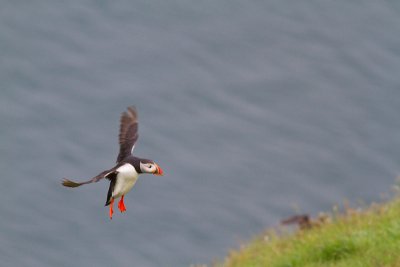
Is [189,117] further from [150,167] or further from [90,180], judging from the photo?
[90,180]

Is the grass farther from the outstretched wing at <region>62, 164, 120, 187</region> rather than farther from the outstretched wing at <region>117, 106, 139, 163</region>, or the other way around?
the outstretched wing at <region>62, 164, 120, 187</region>

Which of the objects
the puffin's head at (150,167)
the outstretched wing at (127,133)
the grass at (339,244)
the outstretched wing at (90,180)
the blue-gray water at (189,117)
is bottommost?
the outstretched wing at (90,180)

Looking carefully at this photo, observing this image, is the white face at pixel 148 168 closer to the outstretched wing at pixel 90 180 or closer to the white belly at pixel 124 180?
the white belly at pixel 124 180

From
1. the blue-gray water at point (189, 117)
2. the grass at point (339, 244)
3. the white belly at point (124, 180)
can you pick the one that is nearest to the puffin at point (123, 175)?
the white belly at point (124, 180)

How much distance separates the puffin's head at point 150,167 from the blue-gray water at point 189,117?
1692cm

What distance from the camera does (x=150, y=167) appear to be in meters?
5.71

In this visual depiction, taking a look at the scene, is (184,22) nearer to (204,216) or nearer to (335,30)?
(335,30)

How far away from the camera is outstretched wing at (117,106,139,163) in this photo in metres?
6.39

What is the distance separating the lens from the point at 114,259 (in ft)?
76.5

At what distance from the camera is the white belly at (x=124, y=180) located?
5637 millimetres

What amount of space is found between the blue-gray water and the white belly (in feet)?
55.3

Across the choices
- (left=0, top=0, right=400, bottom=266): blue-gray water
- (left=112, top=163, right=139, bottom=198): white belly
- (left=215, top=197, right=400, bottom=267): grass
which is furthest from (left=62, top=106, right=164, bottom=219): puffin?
(left=0, top=0, right=400, bottom=266): blue-gray water

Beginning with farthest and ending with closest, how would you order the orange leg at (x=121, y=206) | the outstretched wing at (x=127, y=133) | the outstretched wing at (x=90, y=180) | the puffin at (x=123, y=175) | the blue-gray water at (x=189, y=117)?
the blue-gray water at (x=189, y=117) → the outstretched wing at (x=127, y=133) → the orange leg at (x=121, y=206) → the puffin at (x=123, y=175) → the outstretched wing at (x=90, y=180)

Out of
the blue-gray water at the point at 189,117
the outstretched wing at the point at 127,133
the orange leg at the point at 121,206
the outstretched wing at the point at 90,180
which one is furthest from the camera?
the blue-gray water at the point at 189,117
